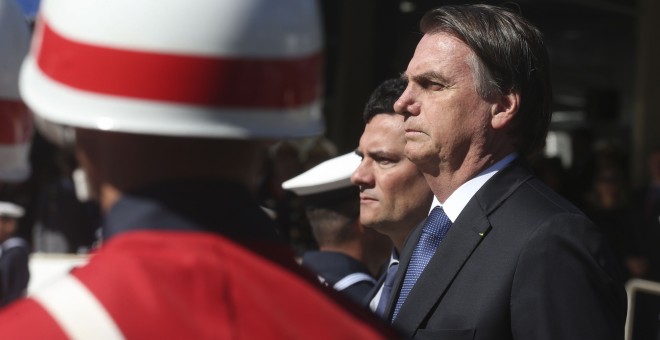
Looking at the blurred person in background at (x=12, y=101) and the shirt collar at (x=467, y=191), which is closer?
the blurred person in background at (x=12, y=101)

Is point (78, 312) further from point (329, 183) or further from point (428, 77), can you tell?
point (329, 183)

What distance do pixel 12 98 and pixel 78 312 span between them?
2.38ft

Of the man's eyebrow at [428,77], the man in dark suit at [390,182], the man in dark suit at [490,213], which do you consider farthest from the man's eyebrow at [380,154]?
the man's eyebrow at [428,77]

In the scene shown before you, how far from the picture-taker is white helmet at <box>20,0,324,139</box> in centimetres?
145

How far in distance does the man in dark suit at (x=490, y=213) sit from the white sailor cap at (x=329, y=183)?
3.95ft

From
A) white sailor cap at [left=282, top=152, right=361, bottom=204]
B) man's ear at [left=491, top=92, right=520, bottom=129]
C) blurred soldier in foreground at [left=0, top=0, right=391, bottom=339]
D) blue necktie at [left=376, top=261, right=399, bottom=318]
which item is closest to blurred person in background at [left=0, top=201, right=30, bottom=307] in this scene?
blue necktie at [left=376, top=261, right=399, bottom=318]

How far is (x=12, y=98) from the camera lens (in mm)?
1946

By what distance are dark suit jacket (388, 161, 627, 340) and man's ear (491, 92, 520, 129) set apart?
19 cm

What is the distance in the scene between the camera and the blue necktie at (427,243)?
3.19m

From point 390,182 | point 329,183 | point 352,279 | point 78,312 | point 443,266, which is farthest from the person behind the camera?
point 329,183

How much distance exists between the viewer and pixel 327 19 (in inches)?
454

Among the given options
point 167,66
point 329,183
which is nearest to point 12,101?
point 167,66

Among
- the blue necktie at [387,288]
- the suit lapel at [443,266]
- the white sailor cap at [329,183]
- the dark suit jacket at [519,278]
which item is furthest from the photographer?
the white sailor cap at [329,183]

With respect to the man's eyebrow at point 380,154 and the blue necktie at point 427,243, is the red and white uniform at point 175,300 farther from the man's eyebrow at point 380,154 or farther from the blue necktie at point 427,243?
the man's eyebrow at point 380,154
